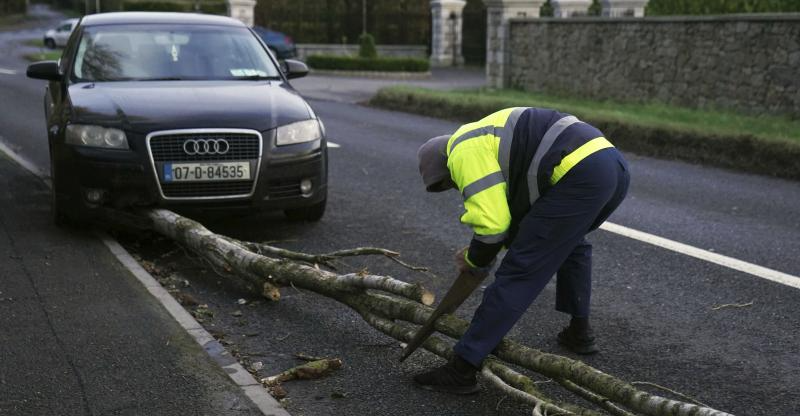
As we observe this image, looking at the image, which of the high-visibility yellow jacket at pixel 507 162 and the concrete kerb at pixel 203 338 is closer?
the high-visibility yellow jacket at pixel 507 162

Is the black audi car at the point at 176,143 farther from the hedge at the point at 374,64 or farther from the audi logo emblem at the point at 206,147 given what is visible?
the hedge at the point at 374,64

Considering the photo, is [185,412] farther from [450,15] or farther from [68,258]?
[450,15]

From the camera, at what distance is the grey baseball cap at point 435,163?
171 inches

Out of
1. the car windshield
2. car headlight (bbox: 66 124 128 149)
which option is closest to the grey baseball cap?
car headlight (bbox: 66 124 128 149)

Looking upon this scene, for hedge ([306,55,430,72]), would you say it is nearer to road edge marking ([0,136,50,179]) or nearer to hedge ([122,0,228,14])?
hedge ([122,0,228,14])

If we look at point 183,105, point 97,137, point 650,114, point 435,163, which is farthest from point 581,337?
point 650,114

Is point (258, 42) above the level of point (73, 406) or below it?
above

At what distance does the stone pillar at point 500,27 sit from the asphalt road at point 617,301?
39.5 feet

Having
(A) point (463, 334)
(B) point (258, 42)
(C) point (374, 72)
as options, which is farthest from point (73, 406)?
(C) point (374, 72)

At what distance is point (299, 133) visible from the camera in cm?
763

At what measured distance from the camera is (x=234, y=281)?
660cm

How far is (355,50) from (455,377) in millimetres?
38194

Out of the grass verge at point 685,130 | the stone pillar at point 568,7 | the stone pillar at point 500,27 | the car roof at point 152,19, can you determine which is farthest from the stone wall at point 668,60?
the car roof at point 152,19

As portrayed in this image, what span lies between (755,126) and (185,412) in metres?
11.4
